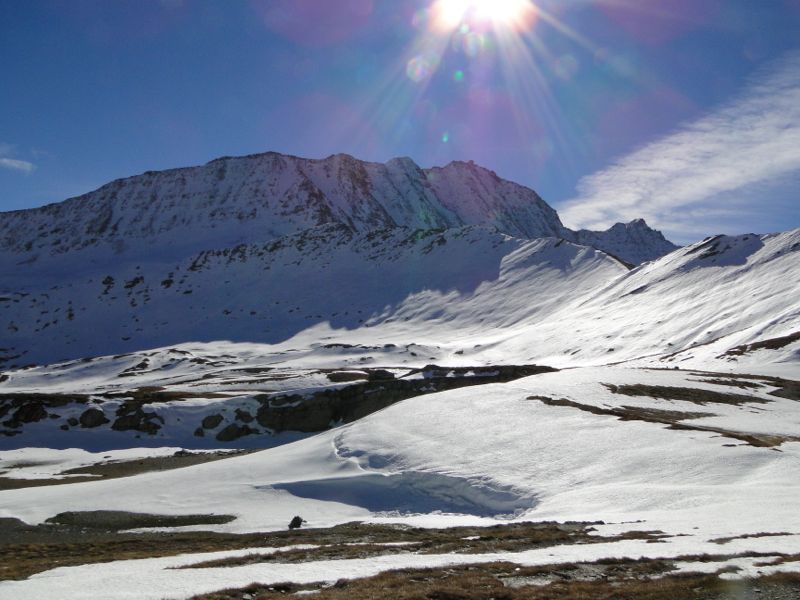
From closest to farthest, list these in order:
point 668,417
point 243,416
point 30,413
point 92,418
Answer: point 668,417
point 30,413
point 92,418
point 243,416

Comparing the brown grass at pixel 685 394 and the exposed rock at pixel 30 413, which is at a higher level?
the exposed rock at pixel 30 413

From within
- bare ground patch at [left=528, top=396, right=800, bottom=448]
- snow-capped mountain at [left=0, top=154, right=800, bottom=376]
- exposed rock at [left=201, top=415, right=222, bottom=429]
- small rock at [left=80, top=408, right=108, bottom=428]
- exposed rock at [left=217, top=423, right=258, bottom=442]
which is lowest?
bare ground patch at [left=528, top=396, right=800, bottom=448]

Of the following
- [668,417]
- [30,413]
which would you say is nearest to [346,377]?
[30,413]

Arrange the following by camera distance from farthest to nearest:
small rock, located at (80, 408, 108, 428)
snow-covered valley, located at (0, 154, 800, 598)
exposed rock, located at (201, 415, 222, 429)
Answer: exposed rock, located at (201, 415, 222, 429)
small rock, located at (80, 408, 108, 428)
snow-covered valley, located at (0, 154, 800, 598)

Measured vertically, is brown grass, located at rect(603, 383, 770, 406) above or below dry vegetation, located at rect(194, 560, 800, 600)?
above

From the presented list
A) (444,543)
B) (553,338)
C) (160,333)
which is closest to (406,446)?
(444,543)

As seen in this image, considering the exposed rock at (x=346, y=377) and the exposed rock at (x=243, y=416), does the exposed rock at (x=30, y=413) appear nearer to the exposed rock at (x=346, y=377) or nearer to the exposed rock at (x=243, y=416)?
the exposed rock at (x=243, y=416)

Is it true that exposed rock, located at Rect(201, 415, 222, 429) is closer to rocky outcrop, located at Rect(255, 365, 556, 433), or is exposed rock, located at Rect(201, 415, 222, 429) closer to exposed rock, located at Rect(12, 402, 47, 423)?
rocky outcrop, located at Rect(255, 365, 556, 433)

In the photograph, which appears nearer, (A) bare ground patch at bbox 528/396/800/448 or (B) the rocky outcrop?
(A) bare ground patch at bbox 528/396/800/448

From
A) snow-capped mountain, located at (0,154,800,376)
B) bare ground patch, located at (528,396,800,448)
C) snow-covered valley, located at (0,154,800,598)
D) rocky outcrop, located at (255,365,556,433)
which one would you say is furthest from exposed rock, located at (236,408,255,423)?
snow-capped mountain, located at (0,154,800,376)

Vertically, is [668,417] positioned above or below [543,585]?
above

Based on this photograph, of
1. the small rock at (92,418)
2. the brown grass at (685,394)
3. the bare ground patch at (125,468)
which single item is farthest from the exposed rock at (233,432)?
the brown grass at (685,394)

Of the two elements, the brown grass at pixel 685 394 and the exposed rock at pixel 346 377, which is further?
the exposed rock at pixel 346 377

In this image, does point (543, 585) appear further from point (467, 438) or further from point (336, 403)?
point (336, 403)
